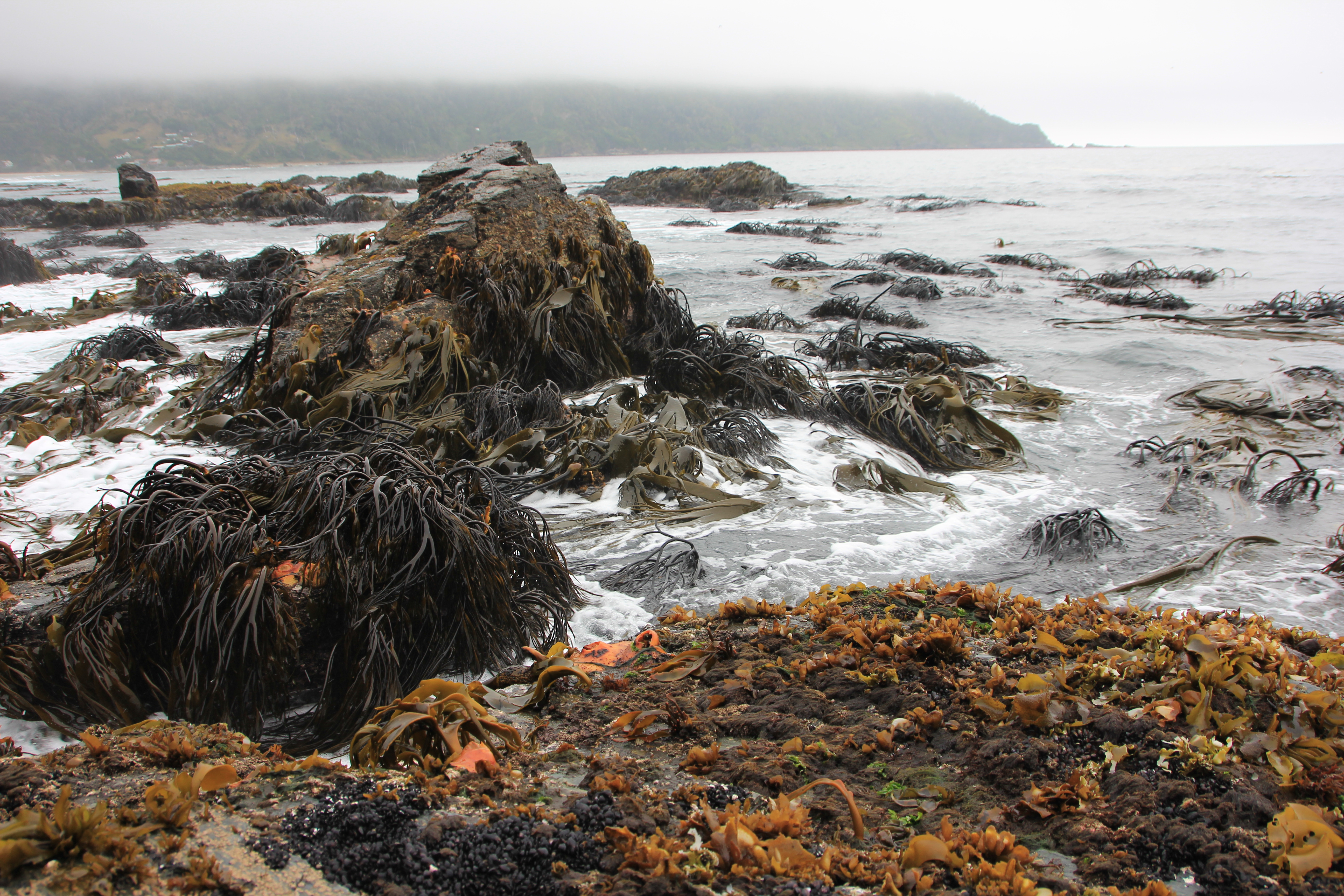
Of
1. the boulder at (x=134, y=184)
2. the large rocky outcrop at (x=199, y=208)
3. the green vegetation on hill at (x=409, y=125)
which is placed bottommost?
the large rocky outcrop at (x=199, y=208)

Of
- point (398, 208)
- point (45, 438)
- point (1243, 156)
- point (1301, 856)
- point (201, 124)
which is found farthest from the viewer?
point (201, 124)

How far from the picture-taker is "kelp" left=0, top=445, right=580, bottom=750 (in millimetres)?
2346

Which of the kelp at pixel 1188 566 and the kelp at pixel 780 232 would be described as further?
the kelp at pixel 780 232

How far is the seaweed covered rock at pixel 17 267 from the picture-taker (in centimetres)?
1066

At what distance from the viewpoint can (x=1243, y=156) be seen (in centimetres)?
6269

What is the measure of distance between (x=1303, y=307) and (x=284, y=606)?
1142cm

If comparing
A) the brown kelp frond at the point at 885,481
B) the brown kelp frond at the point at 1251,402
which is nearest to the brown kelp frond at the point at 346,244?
the brown kelp frond at the point at 885,481

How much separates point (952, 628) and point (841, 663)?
392 millimetres

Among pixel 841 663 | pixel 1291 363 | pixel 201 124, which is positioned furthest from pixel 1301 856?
pixel 201 124

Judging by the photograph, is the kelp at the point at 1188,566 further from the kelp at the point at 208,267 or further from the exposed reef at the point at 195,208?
the exposed reef at the point at 195,208

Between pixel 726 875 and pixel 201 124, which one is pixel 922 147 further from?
pixel 726 875

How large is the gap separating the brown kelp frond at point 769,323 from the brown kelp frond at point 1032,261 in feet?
22.8

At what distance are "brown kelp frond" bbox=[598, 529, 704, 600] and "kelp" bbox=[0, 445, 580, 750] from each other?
41 cm

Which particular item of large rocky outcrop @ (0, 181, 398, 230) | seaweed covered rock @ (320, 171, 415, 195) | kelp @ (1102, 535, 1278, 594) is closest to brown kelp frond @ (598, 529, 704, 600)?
kelp @ (1102, 535, 1278, 594)
